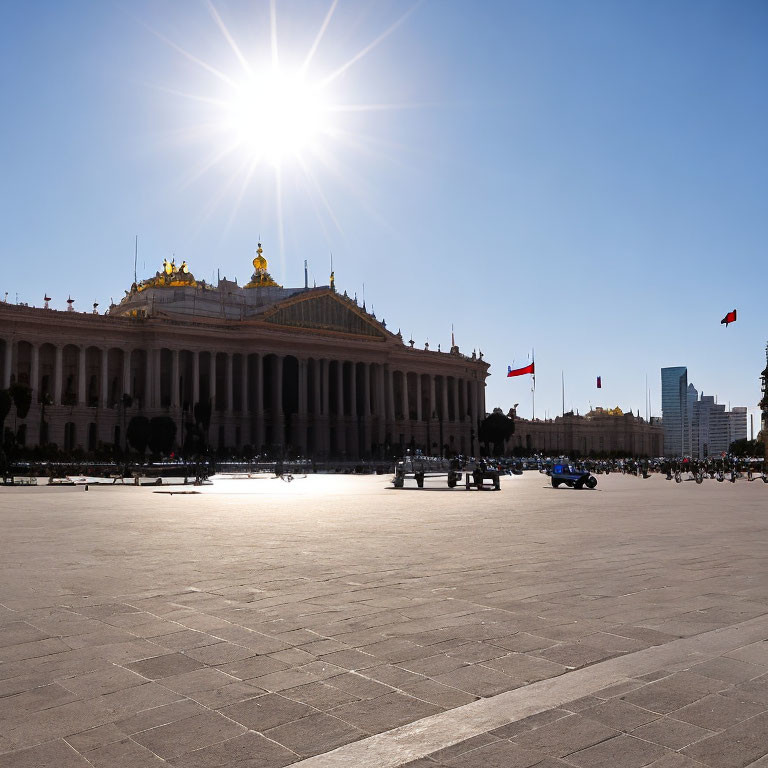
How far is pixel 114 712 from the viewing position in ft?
20.2

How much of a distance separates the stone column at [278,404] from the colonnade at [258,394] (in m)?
0.13

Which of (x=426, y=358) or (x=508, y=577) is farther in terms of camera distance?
(x=426, y=358)

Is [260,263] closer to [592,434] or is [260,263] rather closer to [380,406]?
[380,406]

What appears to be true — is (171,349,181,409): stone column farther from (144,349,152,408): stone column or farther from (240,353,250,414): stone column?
(240,353,250,414): stone column

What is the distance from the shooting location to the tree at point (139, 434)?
84312 mm

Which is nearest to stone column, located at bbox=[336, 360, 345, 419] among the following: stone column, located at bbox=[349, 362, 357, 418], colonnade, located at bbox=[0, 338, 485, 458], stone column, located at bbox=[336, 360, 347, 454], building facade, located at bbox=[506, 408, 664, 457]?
stone column, located at bbox=[336, 360, 347, 454]

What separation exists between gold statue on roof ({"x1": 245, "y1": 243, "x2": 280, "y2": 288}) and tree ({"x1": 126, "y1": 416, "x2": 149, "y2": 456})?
46.2 meters

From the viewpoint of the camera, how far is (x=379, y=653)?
7.77 m

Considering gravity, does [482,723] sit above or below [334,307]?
below

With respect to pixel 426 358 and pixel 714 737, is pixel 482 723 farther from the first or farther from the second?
pixel 426 358

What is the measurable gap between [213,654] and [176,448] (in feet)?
293

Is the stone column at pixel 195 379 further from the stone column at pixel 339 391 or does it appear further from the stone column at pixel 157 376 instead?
the stone column at pixel 339 391

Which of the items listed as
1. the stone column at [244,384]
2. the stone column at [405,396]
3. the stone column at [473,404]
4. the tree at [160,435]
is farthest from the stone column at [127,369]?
the stone column at [473,404]

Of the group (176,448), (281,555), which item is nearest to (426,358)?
(176,448)
